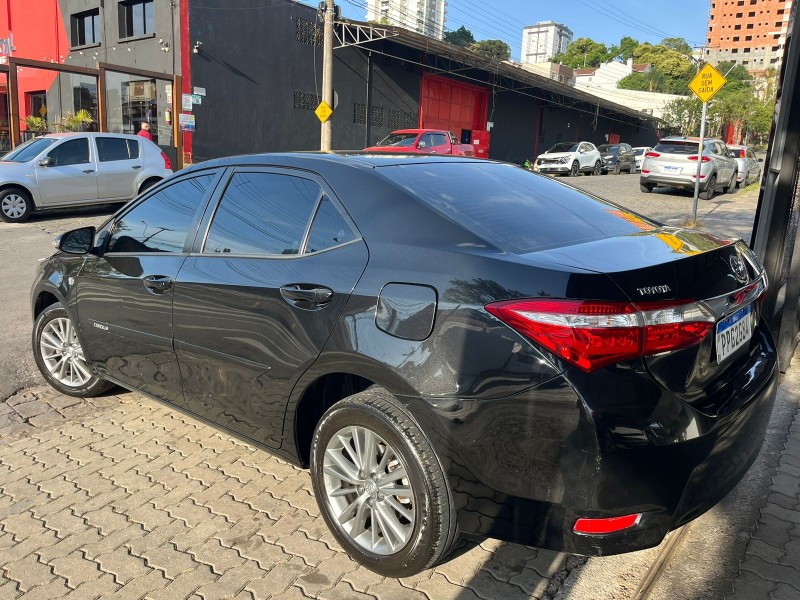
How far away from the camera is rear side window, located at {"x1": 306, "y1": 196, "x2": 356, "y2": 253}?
2723 mm

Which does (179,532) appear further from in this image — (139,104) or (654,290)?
(139,104)

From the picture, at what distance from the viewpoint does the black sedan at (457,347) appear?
6.94 feet

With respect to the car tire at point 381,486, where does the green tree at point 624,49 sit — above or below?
above

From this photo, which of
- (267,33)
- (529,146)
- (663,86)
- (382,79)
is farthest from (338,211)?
(663,86)

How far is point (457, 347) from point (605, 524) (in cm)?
74

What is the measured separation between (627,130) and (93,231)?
58.2 m

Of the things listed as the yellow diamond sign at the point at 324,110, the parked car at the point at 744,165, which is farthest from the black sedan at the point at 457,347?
the parked car at the point at 744,165

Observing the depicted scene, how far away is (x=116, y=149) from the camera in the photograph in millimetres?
13070

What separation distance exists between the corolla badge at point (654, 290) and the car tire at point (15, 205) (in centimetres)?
1245

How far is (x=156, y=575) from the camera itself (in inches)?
103

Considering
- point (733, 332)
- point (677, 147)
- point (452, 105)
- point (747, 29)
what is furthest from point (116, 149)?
point (747, 29)

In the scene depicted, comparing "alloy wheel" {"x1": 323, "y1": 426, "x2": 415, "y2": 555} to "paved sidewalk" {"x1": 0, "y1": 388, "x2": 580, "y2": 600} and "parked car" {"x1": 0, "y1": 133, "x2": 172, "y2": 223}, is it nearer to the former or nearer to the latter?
A: "paved sidewalk" {"x1": 0, "y1": 388, "x2": 580, "y2": 600}

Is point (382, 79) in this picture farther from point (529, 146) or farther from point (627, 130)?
point (627, 130)

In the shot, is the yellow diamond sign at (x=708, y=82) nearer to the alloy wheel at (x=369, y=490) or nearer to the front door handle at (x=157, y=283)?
the front door handle at (x=157, y=283)
